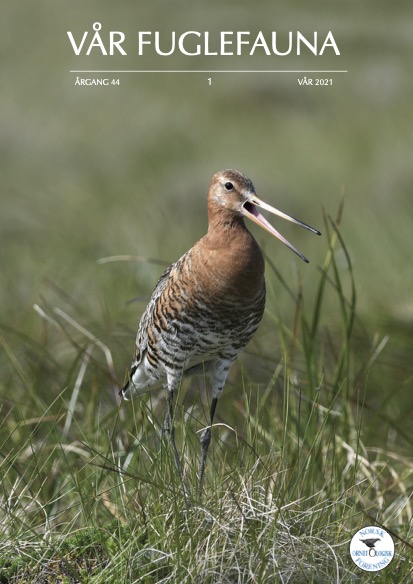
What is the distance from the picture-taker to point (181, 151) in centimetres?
1659

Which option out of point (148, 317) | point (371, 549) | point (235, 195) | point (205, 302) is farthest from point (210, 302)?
point (371, 549)

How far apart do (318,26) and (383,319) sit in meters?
6.88

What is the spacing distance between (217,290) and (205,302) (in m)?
0.08

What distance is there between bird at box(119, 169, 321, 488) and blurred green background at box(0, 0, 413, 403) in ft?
5.94

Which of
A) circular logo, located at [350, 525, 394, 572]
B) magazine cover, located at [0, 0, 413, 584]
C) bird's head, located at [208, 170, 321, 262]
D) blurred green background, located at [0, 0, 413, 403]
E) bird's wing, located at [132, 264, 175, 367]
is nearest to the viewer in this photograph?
circular logo, located at [350, 525, 394, 572]

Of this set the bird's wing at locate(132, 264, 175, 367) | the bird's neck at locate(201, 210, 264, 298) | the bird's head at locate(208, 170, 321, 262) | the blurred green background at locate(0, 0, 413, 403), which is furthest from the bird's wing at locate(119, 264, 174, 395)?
the blurred green background at locate(0, 0, 413, 403)

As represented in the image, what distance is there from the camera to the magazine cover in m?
4.14

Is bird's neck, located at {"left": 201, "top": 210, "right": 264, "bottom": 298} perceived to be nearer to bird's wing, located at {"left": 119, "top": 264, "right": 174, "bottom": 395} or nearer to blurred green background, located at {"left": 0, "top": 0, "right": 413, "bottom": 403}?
bird's wing, located at {"left": 119, "top": 264, "right": 174, "bottom": 395}

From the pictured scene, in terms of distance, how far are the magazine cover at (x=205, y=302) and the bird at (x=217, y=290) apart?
10 millimetres

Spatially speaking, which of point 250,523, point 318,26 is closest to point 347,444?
point 250,523

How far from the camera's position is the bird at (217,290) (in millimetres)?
4590

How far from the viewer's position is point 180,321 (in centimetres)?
481

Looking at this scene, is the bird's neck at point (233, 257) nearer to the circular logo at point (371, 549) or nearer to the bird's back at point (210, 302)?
the bird's back at point (210, 302)

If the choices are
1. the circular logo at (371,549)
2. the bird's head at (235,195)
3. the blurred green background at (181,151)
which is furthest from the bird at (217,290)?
the blurred green background at (181,151)
